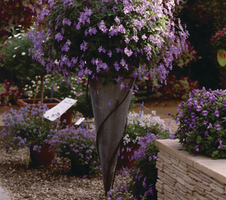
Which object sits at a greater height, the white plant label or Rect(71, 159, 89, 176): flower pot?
the white plant label

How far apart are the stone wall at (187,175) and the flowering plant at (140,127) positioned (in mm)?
1230

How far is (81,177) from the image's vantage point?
3197 millimetres

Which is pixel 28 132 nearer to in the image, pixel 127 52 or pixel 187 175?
pixel 127 52

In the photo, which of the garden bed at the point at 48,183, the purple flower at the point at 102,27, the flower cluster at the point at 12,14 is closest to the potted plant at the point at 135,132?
the garden bed at the point at 48,183

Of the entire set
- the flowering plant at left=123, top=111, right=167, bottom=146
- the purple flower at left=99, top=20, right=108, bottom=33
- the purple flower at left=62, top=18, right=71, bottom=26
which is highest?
the purple flower at left=62, top=18, right=71, bottom=26

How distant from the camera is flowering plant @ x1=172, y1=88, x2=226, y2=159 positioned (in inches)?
70.6

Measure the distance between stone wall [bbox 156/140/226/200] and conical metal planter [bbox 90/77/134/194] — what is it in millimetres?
352

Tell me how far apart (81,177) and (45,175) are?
36cm

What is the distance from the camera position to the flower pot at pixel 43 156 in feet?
11.4

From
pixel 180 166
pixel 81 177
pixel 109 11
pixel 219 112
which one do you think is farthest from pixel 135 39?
pixel 81 177

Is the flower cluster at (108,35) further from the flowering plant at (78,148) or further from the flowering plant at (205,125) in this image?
the flowering plant at (78,148)

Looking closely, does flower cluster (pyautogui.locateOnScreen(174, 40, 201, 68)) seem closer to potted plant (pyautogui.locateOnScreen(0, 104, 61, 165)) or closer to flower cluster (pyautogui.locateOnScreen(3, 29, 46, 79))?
flower cluster (pyautogui.locateOnScreen(3, 29, 46, 79))

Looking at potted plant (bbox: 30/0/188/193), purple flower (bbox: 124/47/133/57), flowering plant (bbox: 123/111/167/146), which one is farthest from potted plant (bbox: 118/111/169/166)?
purple flower (bbox: 124/47/133/57)

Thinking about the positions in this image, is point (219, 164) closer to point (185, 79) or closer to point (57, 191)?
point (57, 191)
